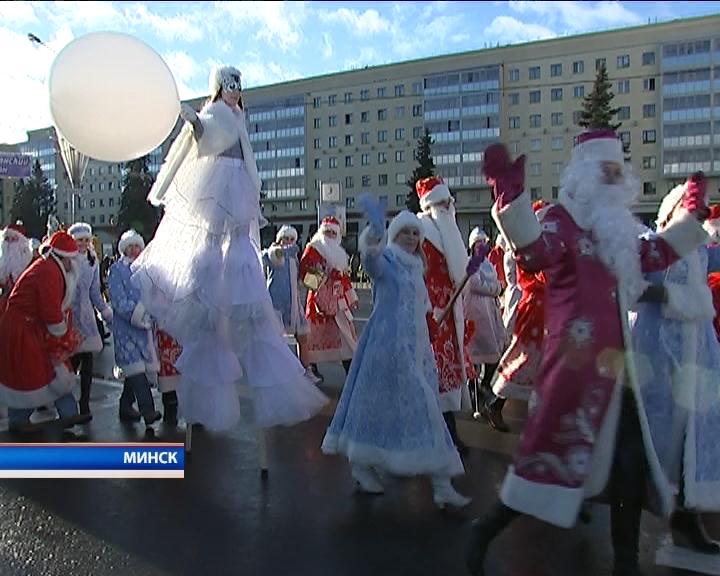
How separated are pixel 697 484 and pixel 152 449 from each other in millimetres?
3279

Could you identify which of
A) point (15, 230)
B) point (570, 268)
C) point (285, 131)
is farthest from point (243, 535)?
point (285, 131)

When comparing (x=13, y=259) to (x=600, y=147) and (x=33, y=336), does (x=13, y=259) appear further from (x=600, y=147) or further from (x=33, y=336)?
(x=600, y=147)

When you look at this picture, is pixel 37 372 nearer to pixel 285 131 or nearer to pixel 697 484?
pixel 697 484

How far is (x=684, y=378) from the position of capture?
378cm

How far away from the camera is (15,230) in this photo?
332 inches

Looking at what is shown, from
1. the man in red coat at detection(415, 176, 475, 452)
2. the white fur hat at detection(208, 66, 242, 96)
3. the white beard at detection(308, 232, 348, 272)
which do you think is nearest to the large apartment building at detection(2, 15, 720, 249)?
the white beard at detection(308, 232, 348, 272)

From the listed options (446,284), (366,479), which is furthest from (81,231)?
(366,479)

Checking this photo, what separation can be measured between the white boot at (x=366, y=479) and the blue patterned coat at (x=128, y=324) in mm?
2547

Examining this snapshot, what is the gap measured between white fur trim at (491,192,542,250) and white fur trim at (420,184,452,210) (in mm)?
2344

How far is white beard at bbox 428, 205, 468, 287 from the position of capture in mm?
5336

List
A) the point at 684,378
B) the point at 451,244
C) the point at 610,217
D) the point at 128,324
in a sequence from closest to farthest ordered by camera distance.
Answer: the point at 610,217 < the point at 684,378 < the point at 451,244 < the point at 128,324

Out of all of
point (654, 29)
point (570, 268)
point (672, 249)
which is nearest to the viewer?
point (570, 268)

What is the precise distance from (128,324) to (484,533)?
162 inches

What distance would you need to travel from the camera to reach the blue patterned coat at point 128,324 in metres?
6.36
